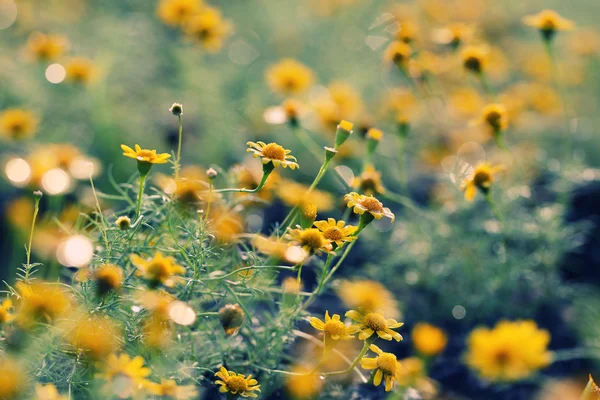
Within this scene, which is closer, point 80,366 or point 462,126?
point 80,366

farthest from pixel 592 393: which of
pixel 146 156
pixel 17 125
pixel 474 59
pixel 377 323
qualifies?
pixel 17 125

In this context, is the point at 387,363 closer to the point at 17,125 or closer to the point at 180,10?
the point at 17,125

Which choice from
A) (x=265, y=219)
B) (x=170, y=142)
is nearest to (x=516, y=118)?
(x=265, y=219)

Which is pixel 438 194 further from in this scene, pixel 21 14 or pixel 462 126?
pixel 21 14

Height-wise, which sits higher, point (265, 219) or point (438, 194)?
point (438, 194)

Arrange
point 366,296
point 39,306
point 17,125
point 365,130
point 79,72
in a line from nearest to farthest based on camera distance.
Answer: point 39,306
point 366,296
point 365,130
point 17,125
point 79,72

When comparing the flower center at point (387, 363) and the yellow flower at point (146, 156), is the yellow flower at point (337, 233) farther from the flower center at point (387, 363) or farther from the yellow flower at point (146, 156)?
the yellow flower at point (146, 156)
